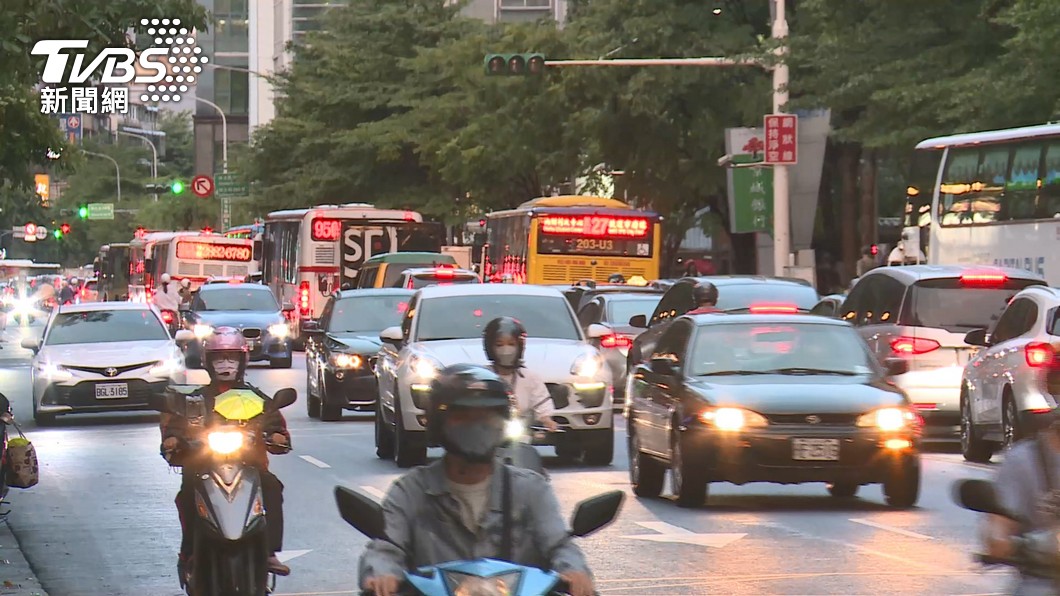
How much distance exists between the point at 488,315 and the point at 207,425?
394 inches

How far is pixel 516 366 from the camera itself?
1059 centimetres

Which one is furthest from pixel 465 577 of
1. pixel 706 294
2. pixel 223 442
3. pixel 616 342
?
pixel 616 342

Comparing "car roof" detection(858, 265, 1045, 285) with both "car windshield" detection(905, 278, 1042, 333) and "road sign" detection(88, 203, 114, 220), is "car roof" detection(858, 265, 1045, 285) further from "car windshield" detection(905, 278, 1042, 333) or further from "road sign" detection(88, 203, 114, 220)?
"road sign" detection(88, 203, 114, 220)

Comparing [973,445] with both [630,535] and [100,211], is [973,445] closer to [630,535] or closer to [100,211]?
[630,535]

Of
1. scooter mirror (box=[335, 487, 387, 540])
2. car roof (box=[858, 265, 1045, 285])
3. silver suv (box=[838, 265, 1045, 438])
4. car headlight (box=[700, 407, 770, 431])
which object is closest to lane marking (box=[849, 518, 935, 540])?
car headlight (box=[700, 407, 770, 431])

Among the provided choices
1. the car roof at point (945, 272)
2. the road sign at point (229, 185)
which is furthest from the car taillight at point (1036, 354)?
the road sign at point (229, 185)

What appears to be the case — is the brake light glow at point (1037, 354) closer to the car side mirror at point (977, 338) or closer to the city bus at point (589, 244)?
the car side mirror at point (977, 338)

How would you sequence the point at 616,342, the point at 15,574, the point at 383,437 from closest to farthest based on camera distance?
the point at 15,574
the point at 383,437
the point at 616,342

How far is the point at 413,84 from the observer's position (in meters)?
72.4

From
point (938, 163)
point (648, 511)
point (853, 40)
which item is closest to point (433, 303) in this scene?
point (648, 511)

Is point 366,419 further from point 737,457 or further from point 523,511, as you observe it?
point 523,511

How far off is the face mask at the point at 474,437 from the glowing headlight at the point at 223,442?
14.9ft

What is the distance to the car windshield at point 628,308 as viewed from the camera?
28.7 meters

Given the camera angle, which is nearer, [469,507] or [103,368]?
[469,507]
